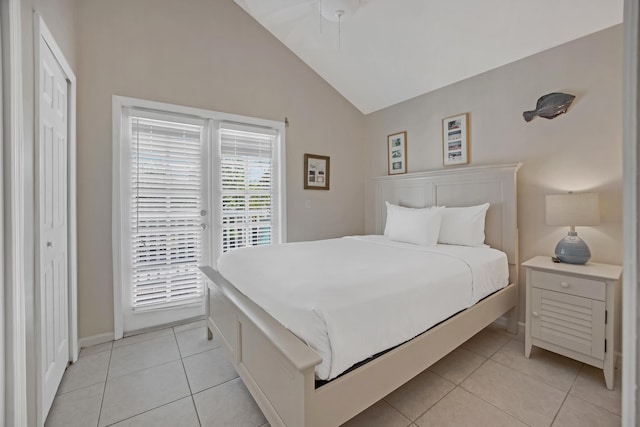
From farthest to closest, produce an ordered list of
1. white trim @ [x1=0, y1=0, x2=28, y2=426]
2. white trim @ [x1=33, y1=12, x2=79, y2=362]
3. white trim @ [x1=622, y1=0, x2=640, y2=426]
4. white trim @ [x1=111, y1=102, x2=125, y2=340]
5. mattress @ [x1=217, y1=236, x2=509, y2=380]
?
1. white trim @ [x1=111, y1=102, x2=125, y2=340]
2. white trim @ [x1=33, y1=12, x2=79, y2=362]
3. mattress @ [x1=217, y1=236, x2=509, y2=380]
4. white trim @ [x1=0, y1=0, x2=28, y2=426]
5. white trim @ [x1=622, y1=0, x2=640, y2=426]

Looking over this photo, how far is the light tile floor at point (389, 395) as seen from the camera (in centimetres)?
153

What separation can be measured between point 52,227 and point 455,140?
3450 mm

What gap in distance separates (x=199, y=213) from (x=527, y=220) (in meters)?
3.12

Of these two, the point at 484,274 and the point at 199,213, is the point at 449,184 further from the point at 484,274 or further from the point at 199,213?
the point at 199,213

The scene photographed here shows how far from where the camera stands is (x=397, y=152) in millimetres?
3662

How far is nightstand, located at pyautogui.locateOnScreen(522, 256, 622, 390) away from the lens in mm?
1771

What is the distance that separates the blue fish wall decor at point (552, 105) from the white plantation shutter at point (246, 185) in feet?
8.51

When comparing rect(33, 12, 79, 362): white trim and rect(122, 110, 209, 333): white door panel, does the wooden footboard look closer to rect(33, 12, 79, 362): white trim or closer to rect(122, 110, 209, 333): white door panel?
rect(122, 110, 209, 333): white door panel

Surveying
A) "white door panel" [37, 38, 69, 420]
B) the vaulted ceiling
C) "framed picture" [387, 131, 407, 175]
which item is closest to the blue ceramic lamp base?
the vaulted ceiling

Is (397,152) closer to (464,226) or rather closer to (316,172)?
(316,172)

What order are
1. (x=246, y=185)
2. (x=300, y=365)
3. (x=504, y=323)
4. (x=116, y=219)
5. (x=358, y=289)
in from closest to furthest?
(x=300, y=365), (x=358, y=289), (x=116, y=219), (x=504, y=323), (x=246, y=185)

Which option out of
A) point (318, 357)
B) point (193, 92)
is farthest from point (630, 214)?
point (193, 92)

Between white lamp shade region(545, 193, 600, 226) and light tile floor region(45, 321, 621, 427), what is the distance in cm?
104

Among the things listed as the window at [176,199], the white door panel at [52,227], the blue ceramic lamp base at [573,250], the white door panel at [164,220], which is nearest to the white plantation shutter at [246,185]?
the window at [176,199]
